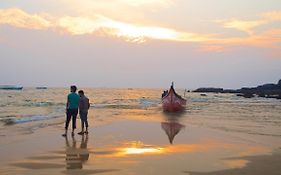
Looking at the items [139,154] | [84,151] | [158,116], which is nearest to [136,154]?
[139,154]

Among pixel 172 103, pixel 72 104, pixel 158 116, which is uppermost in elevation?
pixel 72 104

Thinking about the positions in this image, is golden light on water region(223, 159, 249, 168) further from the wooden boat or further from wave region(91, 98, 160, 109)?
wave region(91, 98, 160, 109)

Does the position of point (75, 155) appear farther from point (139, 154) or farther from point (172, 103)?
point (172, 103)

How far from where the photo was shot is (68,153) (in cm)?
1063

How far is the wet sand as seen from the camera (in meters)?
8.55

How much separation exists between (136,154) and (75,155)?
1.67 meters

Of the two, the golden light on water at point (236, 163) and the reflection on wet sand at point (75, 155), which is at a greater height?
the reflection on wet sand at point (75, 155)

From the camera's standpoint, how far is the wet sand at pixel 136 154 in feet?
28.0

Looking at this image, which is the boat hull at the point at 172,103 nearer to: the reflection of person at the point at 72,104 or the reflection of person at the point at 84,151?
the reflection of person at the point at 72,104

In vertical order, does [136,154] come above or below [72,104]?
below

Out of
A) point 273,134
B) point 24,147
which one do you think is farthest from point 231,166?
point 273,134

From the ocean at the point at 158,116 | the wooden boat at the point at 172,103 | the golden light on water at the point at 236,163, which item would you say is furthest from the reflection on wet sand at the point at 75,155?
the wooden boat at the point at 172,103

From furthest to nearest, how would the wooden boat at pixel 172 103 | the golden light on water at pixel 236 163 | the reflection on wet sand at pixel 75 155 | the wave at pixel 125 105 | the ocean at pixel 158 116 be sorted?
1. the wave at pixel 125 105
2. the wooden boat at pixel 172 103
3. the ocean at pixel 158 116
4. the golden light on water at pixel 236 163
5. the reflection on wet sand at pixel 75 155

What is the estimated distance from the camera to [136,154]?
10477 mm
